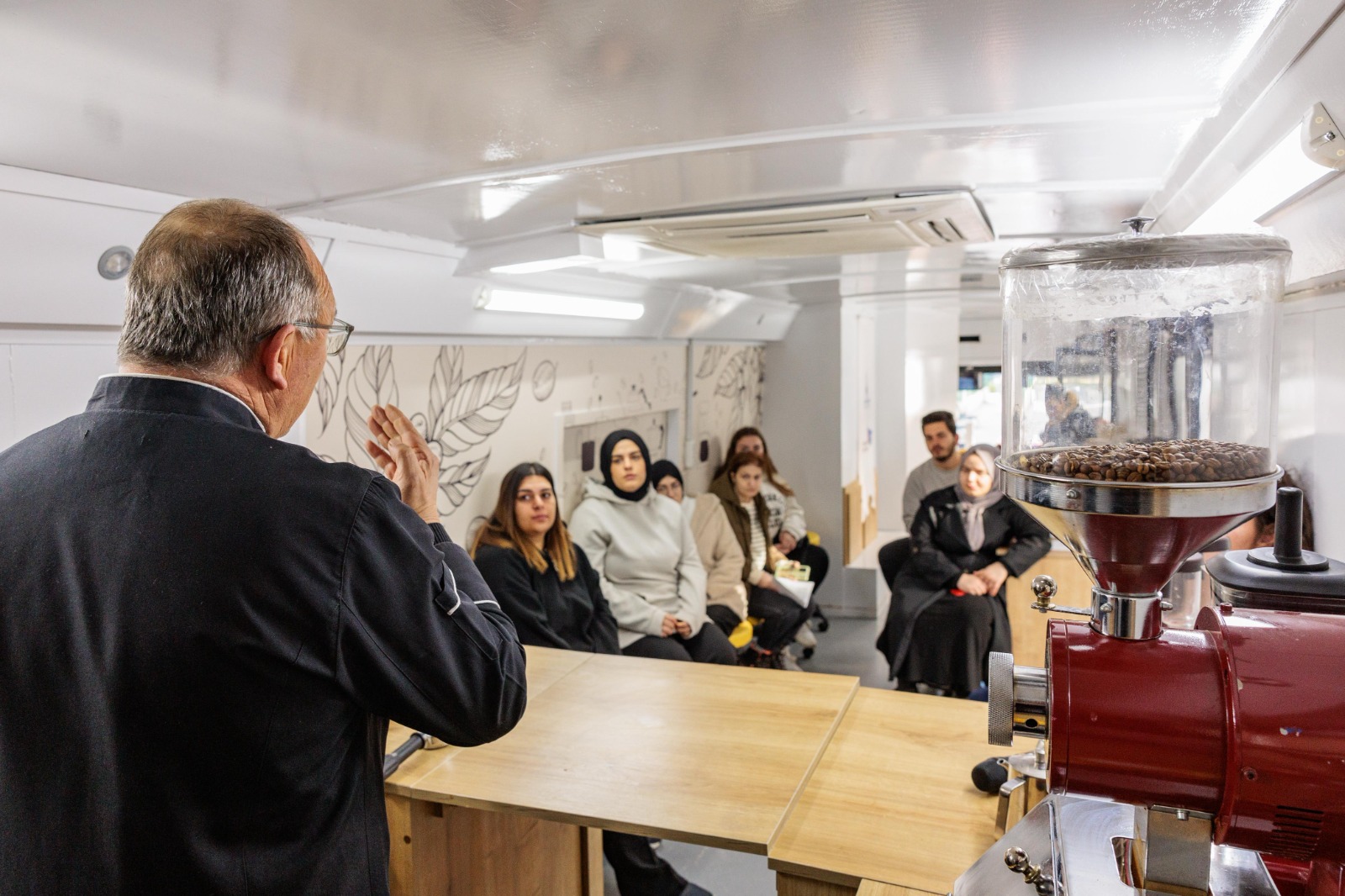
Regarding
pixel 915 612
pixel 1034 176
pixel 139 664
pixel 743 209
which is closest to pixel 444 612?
pixel 139 664

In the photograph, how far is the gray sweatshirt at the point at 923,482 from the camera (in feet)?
16.8

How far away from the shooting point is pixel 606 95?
4.69ft

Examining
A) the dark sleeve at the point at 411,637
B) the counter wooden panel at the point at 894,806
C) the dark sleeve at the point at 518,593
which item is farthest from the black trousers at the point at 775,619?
the dark sleeve at the point at 411,637

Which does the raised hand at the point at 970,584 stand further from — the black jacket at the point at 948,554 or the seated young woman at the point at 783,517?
the seated young woman at the point at 783,517

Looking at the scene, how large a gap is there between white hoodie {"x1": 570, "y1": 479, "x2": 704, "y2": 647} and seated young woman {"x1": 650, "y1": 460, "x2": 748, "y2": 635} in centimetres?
41

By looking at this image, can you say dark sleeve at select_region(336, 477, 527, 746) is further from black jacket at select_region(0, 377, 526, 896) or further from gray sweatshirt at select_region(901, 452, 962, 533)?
gray sweatshirt at select_region(901, 452, 962, 533)

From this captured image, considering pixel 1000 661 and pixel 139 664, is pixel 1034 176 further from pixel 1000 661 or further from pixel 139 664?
pixel 139 664

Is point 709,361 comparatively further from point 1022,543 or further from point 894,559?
point 1022,543

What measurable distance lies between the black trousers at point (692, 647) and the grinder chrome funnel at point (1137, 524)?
3206 millimetres

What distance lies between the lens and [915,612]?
4.54 m

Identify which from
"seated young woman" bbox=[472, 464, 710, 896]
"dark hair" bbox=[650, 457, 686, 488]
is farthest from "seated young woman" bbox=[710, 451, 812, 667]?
"seated young woman" bbox=[472, 464, 710, 896]

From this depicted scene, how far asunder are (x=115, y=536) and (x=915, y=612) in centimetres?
402

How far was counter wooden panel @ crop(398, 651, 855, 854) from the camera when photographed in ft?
5.74

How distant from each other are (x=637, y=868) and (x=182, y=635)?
7.21 ft
